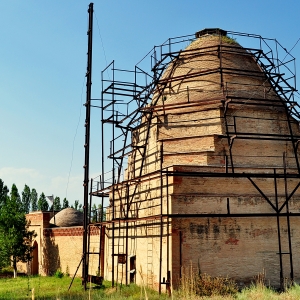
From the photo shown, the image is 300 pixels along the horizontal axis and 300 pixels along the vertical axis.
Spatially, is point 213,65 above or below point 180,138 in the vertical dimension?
above

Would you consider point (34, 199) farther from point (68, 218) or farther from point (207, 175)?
point (207, 175)

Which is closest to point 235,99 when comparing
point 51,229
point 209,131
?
point 209,131

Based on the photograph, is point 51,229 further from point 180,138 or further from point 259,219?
point 259,219

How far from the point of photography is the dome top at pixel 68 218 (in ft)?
92.5

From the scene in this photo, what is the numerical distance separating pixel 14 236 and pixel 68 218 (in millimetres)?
4181

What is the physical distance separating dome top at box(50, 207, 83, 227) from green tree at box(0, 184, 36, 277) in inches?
78.1

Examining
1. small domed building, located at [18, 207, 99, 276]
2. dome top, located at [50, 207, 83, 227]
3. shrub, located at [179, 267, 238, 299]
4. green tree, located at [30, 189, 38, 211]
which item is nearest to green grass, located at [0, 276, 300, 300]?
shrub, located at [179, 267, 238, 299]

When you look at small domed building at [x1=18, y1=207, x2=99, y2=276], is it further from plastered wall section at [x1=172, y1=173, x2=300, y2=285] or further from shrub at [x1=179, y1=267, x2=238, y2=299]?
shrub at [x1=179, y1=267, x2=238, y2=299]

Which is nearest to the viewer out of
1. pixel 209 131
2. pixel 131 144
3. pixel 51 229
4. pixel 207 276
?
pixel 207 276

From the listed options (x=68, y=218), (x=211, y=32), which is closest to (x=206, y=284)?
(x=211, y=32)

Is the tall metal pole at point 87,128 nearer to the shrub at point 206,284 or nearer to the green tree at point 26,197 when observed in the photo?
the shrub at point 206,284

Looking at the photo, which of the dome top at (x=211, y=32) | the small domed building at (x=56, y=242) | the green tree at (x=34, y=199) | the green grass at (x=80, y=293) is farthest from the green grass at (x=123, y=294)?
the green tree at (x=34, y=199)

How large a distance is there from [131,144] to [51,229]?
9.44 metres

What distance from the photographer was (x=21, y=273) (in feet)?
91.0
